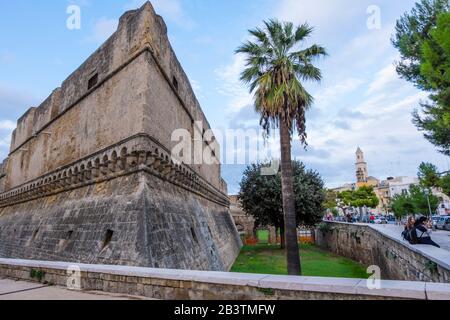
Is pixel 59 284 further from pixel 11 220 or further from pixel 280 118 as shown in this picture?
pixel 11 220

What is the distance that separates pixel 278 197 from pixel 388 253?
10085mm

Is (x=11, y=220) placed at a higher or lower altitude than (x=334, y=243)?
higher

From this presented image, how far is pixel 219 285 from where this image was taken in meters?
3.04

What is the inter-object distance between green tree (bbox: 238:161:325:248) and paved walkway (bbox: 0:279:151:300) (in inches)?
634

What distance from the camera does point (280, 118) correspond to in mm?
8891

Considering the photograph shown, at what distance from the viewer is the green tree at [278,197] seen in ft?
61.8

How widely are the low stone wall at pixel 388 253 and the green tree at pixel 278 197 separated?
2.56 metres

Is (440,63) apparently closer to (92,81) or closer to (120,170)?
(120,170)

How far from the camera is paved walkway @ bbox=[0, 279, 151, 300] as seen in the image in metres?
3.61
